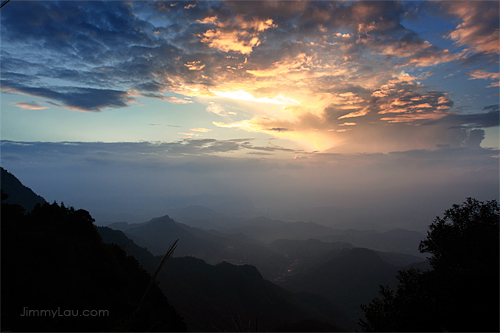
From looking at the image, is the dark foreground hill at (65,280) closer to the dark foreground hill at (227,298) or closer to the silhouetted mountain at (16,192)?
the dark foreground hill at (227,298)

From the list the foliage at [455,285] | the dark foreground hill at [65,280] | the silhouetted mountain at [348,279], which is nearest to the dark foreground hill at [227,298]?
the silhouetted mountain at [348,279]

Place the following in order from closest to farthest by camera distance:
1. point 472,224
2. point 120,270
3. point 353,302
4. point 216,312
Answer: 1. point 472,224
2. point 120,270
3. point 216,312
4. point 353,302

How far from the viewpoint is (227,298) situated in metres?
95.9

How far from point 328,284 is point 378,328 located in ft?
581

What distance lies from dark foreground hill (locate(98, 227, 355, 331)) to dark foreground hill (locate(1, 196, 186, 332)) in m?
43.2

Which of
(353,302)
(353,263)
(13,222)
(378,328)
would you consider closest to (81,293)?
(13,222)

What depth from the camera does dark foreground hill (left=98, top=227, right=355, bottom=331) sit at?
7150cm

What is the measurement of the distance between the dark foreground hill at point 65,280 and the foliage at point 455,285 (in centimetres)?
2125

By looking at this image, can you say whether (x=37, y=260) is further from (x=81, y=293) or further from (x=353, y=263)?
(x=353, y=263)

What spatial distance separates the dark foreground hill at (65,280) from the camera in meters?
15.6

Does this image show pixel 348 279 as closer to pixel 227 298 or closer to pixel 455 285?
pixel 227 298

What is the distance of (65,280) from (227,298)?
90.4 metres

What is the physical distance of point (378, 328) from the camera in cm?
1861

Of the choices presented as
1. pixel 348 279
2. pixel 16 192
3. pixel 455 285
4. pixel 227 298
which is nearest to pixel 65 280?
pixel 455 285
